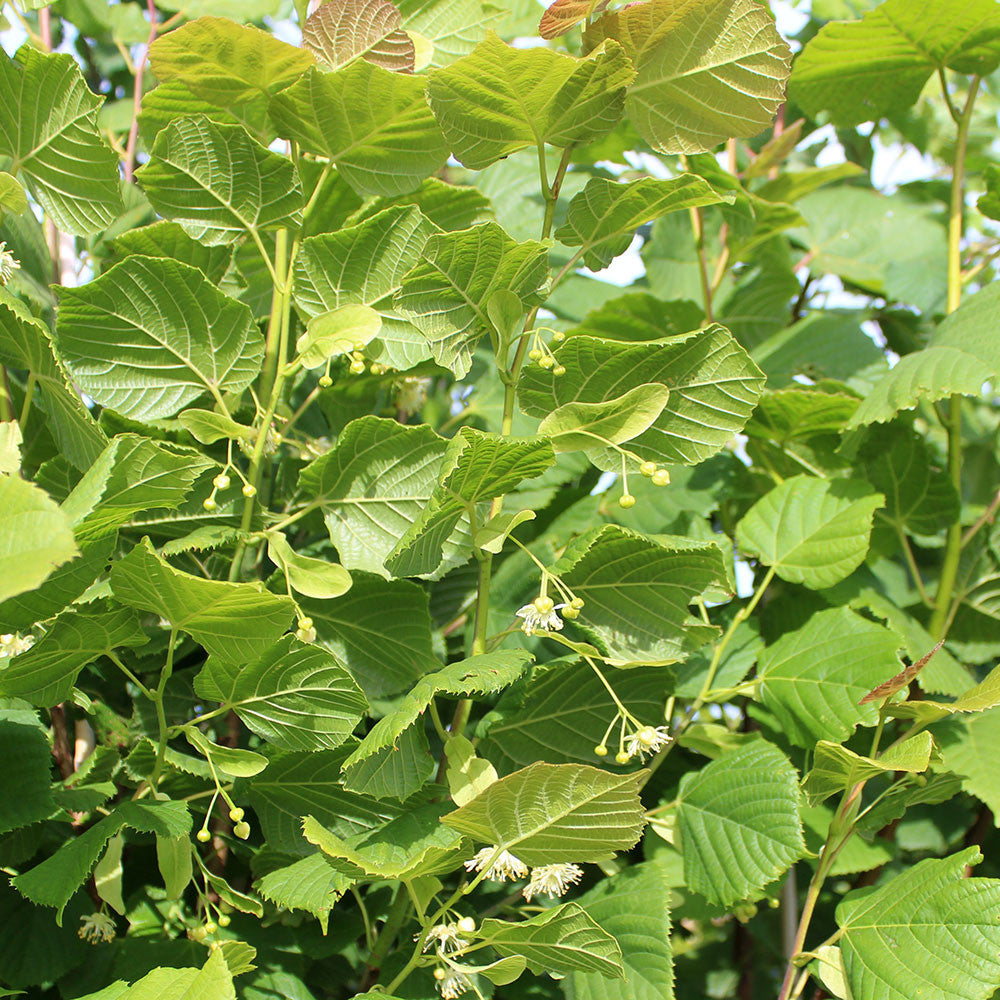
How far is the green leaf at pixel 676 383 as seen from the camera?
0.82m

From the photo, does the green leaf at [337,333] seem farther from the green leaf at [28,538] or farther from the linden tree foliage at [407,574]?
the green leaf at [28,538]

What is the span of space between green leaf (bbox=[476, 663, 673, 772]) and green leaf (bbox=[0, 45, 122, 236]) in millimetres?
619

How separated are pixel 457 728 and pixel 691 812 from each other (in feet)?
0.89

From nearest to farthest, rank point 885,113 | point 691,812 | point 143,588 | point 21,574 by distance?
point 21,574 → point 143,588 → point 691,812 → point 885,113

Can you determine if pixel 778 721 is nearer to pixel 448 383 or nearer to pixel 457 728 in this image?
pixel 457 728

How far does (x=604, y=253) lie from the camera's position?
0.90 metres

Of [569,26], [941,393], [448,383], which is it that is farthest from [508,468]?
[448,383]

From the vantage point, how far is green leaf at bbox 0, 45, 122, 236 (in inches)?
34.5

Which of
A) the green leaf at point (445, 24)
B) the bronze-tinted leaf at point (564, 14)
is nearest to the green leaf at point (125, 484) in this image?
the bronze-tinted leaf at point (564, 14)

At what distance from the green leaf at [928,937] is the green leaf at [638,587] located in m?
0.28

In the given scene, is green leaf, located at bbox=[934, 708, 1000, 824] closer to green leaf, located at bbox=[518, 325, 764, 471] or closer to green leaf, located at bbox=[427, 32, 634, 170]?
green leaf, located at bbox=[518, 325, 764, 471]

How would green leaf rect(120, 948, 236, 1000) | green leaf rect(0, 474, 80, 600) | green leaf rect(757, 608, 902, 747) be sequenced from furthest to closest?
1. green leaf rect(757, 608, 902, 747)
2. green leaf rect(120, 948, 236, 1000)
3. green leaf rect(0, 474, 80, 600)

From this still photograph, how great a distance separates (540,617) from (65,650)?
1.19 feet

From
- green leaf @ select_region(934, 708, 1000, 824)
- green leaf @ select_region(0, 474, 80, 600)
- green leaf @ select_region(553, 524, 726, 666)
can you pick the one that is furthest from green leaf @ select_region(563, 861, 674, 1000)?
green leaf @ select_region(0, 474, 80, 600)
